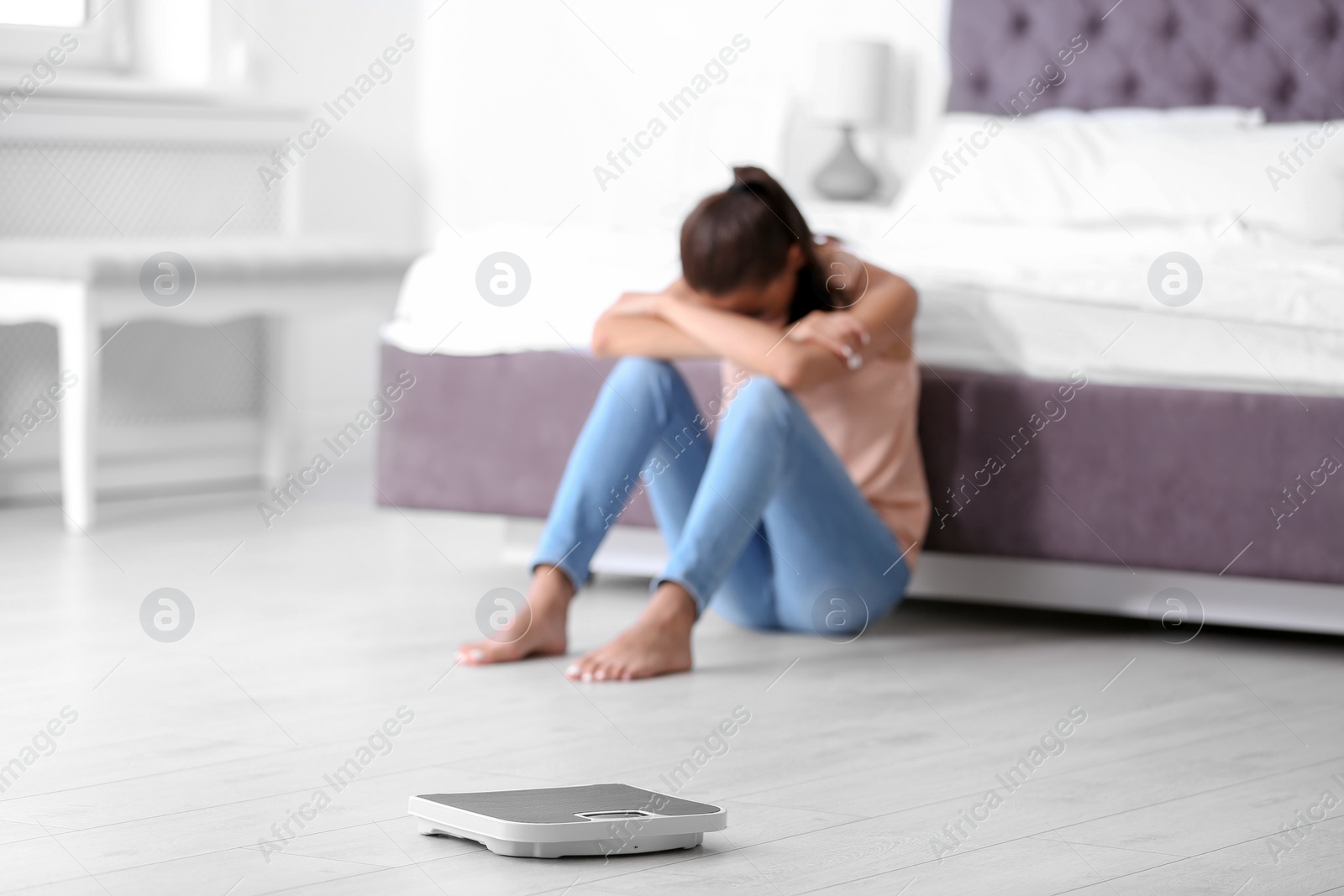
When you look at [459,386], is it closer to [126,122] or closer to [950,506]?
[950,506]

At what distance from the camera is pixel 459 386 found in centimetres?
312

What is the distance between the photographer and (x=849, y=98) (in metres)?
4.51

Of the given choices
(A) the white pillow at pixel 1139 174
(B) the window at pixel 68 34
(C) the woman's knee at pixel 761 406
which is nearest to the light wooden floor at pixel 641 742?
(C) the woman's knee at pixel 761 406

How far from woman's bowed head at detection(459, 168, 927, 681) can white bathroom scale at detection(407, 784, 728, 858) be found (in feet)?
2.33

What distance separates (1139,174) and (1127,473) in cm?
126

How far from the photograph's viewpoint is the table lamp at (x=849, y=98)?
14.8 ft

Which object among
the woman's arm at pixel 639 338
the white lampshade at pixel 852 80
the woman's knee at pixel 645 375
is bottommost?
the woman's knee at pixel 645 375

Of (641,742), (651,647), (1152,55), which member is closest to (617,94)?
(1152,55)

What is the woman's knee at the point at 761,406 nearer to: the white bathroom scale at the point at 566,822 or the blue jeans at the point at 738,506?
the blue jeans at the point at 738,506

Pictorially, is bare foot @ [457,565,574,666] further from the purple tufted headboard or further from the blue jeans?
the purple tufted headboard

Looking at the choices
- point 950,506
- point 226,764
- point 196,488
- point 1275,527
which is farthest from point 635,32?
point 226,764

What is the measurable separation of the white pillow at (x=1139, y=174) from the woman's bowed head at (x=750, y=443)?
4.22 ft

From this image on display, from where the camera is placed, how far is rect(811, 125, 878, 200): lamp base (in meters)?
4.57

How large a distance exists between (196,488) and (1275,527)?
101 inches
